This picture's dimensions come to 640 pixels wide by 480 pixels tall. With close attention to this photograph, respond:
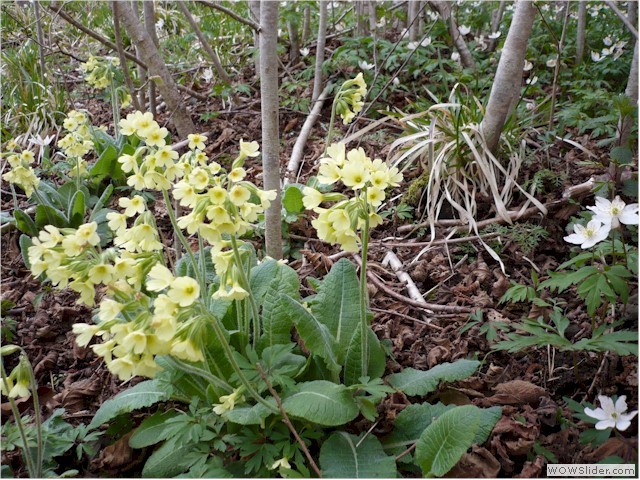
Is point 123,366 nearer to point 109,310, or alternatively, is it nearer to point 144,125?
point 109,310

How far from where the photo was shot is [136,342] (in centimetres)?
140

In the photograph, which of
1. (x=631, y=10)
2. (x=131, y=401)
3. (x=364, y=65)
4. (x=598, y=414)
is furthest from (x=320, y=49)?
(x=598, y=414)

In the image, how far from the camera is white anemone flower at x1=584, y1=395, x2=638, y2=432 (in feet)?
5.36

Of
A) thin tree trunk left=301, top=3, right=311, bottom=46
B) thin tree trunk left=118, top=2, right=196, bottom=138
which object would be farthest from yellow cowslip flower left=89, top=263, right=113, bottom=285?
thin tree trunk left=301, top=3, right=311, bottom=46

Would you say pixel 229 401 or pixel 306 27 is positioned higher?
pixel 306 27

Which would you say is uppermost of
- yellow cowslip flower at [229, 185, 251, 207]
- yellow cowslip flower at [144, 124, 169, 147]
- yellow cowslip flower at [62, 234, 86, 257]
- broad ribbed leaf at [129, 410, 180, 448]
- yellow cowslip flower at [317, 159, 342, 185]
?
yellow cowslip flower at [144, 124, 169, 147]

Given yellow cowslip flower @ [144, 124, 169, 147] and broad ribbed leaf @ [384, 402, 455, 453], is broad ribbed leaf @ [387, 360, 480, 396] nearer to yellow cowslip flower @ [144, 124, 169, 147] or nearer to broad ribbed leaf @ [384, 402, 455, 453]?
broad ribbed leaf @ [384, 402, 455, 453]

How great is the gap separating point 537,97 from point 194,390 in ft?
10.4

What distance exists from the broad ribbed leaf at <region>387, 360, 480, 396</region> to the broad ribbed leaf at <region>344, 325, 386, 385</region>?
69 millimetres

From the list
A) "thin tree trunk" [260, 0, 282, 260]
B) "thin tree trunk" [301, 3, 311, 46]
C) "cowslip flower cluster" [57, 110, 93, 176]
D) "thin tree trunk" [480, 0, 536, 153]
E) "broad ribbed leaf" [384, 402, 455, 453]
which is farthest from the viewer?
"thin tree trunk" [301, 3, 311, 46]

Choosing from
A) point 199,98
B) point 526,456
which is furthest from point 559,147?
point 199,98

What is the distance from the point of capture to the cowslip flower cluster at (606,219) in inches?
74.2

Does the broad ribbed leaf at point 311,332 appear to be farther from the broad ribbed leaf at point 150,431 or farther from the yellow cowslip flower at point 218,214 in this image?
the broad ribbed leaf at point 150,431

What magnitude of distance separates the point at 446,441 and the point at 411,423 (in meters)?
0.26
